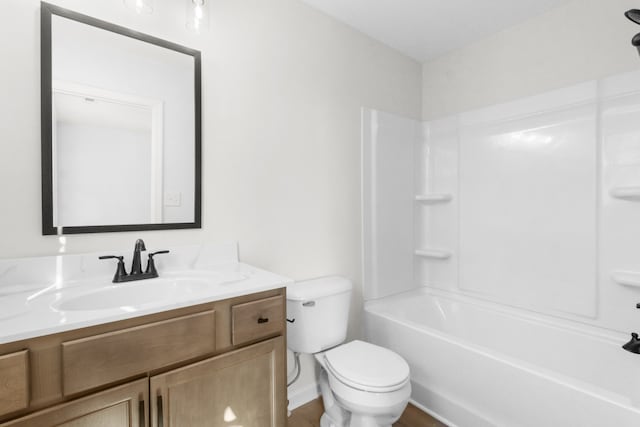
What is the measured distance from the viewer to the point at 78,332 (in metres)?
0.84

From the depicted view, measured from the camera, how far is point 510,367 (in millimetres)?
1472

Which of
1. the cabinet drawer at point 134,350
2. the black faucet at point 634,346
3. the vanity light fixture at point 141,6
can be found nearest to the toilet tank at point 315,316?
the cabinet drawer at point 134,350

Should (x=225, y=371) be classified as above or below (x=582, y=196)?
below

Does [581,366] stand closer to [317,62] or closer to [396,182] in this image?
[396,182]

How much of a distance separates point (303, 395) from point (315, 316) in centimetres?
62

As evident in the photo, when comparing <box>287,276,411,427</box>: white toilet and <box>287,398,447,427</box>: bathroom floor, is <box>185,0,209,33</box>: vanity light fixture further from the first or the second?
<box>287,398,447,427</box>: bathroom floor

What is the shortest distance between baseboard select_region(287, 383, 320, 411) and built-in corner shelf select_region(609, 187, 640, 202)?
82.4 inches

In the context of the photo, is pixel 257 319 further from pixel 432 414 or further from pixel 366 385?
pixel 432 414

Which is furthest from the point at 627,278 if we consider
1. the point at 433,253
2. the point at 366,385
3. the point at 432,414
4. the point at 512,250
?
the point at 366,385

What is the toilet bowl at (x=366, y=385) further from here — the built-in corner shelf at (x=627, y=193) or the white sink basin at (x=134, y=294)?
the built-in corner shelf at (x=627, y=193)

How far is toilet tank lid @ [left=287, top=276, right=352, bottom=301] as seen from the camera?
1657 millimetres

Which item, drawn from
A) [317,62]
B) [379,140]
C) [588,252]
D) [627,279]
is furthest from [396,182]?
[627,279]

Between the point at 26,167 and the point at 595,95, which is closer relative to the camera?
the point at 26,167

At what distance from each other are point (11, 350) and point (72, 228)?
0.62 meters
